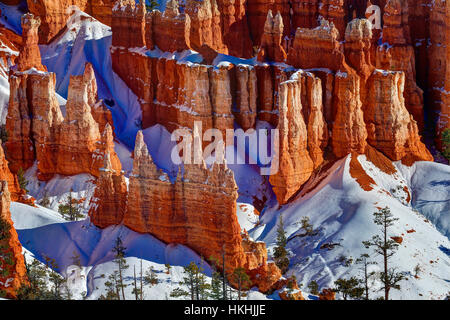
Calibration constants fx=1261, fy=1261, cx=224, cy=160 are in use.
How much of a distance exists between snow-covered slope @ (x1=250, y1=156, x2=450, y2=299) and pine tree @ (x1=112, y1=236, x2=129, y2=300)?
10.3m

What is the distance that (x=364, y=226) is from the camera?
7612 cm

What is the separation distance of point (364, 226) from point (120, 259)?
51.0ft

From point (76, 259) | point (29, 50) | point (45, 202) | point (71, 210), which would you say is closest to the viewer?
point (76, 259)

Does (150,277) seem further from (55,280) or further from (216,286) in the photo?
(55,280)

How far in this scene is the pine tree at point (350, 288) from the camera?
6700 centimetres

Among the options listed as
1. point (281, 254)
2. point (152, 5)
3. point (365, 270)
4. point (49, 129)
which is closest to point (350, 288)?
point (365, 270)

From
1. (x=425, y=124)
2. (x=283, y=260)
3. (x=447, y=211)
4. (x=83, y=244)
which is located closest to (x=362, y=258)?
(x=283, y=260)

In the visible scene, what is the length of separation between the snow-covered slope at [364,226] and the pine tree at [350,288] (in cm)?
120

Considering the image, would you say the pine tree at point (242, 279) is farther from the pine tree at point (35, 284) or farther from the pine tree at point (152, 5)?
the pine tree at point (152, 5)

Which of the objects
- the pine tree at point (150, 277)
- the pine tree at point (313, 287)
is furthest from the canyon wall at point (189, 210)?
the pine tree at point (150, 277)

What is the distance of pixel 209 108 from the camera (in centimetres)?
8950

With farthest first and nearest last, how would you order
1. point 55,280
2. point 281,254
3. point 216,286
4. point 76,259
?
1. point 281,254
2. point 76,259
3. point 55,280
4. point 216,286

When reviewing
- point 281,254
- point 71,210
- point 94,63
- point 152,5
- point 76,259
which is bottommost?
point 76,259

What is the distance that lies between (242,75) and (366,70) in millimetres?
9684
